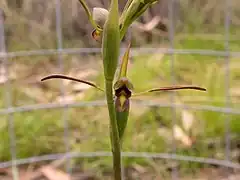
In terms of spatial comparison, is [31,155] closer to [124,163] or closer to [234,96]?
[124,163]

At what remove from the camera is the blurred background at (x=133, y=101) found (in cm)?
111

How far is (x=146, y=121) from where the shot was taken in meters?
1.28

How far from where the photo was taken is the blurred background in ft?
3.66

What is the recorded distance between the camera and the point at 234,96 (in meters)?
1.32

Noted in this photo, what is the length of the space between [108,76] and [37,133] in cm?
96

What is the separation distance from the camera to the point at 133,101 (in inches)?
48.3

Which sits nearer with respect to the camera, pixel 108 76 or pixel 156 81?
pixel 108 76

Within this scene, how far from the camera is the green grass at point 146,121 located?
118 centimetres

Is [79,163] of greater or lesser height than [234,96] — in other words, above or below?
below

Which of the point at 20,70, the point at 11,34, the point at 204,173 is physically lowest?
the point at 204,173

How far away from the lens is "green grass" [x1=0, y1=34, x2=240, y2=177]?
3.87 feet

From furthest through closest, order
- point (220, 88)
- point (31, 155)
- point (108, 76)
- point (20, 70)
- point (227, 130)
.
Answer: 1. point (20, 70)
2. point (220, 88)
3. point (31, 155)
4. point (227, 130)
5. point (108, 76)

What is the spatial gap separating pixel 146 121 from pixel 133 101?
0.27ft

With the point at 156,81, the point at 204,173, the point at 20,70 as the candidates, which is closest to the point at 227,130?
the point at 204,173
